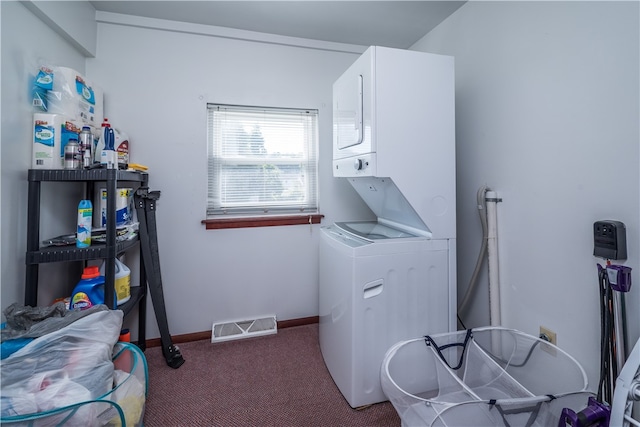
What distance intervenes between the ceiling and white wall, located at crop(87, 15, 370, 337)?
13 centimetres

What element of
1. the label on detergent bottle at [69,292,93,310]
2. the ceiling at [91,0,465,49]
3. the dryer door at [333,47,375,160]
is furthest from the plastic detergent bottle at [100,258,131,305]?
the ceiling at [91,0,465,49]

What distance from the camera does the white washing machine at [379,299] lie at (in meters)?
1.52

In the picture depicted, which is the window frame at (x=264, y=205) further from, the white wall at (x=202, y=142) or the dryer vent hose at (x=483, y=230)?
the dryer vent hose at (x=483, y=230)

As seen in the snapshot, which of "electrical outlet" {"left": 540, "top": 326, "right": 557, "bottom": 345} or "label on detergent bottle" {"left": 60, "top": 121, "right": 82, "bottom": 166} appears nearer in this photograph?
"electrical outlet" {"left": 540, "top": 326, "right": 557, "bottom": 345}

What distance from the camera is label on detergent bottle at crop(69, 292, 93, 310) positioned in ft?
4.85

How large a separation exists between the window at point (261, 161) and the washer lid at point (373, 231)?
22.5 inches

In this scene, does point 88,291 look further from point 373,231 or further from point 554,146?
point 554,146

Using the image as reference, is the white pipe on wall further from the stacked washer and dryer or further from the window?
the window

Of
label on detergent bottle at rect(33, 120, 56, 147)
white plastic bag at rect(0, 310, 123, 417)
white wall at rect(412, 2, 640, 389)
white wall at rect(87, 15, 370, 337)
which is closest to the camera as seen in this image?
white plastic bag at rect(0, 310, 123, 417)

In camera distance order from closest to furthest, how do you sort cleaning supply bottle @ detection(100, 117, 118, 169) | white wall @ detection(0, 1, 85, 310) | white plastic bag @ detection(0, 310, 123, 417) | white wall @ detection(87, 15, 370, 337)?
white plastic bag @ detection(0, 310, 123, 417)
white wall @ detection(0, 1, 85, 310)
cleaning supply bottle @ detection(100, 117, 118, 169)
white wall @ detection(87, 15, 370, 337)

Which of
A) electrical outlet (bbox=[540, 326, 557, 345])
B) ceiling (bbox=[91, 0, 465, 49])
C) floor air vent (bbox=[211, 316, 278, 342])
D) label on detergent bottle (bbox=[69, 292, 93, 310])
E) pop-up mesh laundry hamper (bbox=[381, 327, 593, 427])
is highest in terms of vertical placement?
ceiling (bbox=[91, 0, 465, 49])

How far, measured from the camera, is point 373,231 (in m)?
1.91

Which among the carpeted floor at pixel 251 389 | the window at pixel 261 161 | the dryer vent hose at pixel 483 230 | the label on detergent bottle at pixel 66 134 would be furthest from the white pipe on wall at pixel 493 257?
the label on detergent bottle at pixel 66 134

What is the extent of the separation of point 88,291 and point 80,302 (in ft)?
0.23
